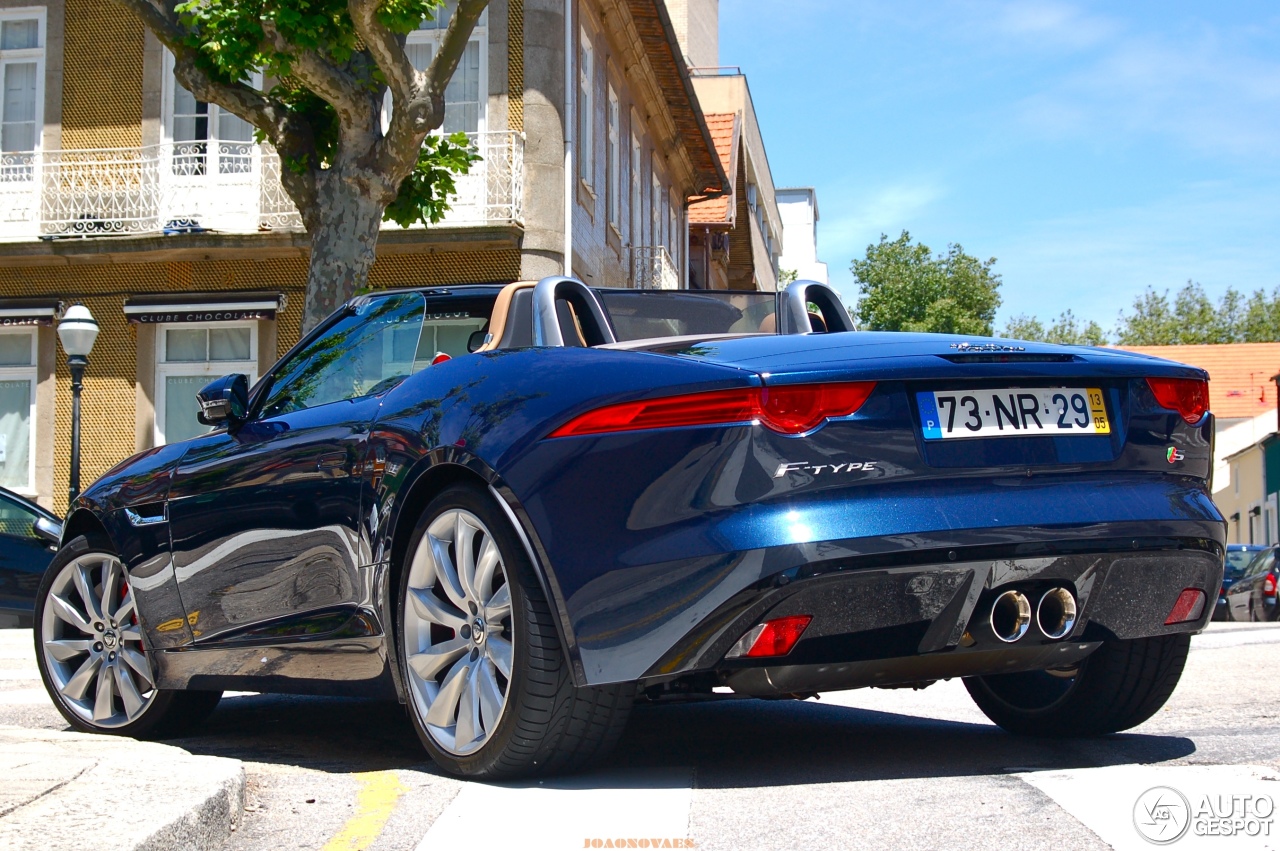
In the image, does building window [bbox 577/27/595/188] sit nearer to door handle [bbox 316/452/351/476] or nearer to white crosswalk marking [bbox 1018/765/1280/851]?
door handle [bbox 316/452/351/476]

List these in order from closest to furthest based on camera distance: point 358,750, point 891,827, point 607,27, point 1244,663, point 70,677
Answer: point 891,827, point 358,750, point 70,677, point 1244,663, point 607,27

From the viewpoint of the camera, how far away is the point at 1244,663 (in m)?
8.93

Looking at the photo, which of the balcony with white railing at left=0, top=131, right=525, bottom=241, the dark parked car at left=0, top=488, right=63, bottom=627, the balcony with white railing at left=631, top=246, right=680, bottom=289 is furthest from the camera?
the balcony with white railing at left=631, top=246, right=680, bottom=289

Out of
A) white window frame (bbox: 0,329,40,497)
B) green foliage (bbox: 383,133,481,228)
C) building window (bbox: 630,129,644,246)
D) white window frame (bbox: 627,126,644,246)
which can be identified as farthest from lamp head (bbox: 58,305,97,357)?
building window (bbox: 630,129,644,246)

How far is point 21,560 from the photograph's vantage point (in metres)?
13.6

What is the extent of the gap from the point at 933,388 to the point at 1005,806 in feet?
3.29

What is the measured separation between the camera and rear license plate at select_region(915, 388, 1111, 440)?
4031 mm

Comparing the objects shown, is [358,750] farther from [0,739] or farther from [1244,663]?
[1244,663]

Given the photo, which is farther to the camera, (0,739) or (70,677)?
(70,677)

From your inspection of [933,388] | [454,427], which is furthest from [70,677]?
[933,388]

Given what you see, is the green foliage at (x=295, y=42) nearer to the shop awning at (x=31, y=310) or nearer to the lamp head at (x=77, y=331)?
the lamp head at (x=77, y=331)

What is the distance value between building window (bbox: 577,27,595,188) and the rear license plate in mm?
19179

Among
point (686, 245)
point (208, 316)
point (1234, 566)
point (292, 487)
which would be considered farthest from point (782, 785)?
point (686, 245)

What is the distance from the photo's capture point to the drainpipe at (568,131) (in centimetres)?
2181
